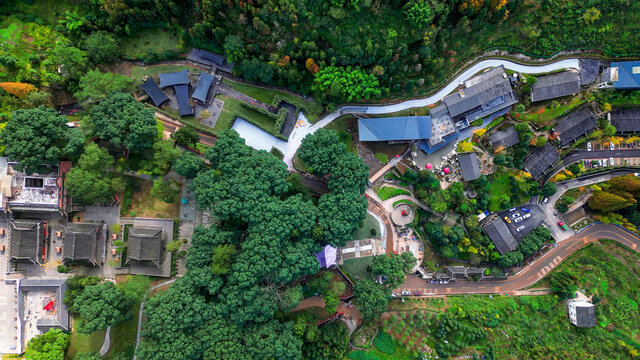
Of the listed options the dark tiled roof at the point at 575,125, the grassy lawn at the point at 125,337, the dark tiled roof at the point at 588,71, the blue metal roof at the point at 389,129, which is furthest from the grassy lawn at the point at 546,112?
the grassy lawn at the point at 125,337

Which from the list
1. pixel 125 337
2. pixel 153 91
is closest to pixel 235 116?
pixel 153 91

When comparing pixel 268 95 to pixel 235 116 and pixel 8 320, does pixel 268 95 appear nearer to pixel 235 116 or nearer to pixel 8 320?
pixel 235 116

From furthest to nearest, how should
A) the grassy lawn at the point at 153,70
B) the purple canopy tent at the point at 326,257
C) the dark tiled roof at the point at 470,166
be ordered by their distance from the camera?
the dark tiled roof at the point at 470,166, the grassy lawn at the point at 153,70, the purple canopy tent at the point at 326,257

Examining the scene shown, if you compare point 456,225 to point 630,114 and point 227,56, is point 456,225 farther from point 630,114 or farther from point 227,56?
point 227,56

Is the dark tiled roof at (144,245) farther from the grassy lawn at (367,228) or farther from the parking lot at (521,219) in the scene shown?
the parking lot at (521,219)

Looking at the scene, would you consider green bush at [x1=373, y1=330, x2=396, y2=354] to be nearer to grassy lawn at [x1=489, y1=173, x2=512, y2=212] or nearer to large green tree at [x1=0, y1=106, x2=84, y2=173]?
grassy lawn at [x1=489, y1=173, x2=512, y2=212]

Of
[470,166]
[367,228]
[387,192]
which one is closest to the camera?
[367,228]
